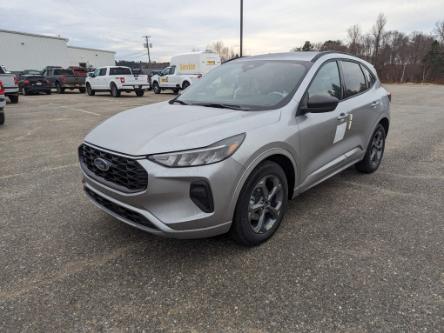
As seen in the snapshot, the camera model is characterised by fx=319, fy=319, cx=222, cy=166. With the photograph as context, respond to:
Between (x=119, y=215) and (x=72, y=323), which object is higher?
(x=119, y=215)

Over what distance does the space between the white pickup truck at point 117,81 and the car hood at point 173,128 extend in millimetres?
17779

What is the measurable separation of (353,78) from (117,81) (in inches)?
704

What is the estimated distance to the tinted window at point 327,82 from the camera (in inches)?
129

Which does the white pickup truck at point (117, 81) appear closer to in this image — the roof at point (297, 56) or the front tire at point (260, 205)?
the roof at point (297, 56)

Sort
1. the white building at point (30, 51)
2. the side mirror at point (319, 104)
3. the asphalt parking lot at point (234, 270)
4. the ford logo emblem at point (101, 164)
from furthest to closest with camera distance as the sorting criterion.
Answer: the white building at point (30, 51)
the side mirror at point (319, 104)
the ford logo emblem at point (101, 164)
the asphalt parking lot at point (234, 270)

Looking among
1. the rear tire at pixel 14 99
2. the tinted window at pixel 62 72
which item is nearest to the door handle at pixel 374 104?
the rear tire at pixel 14 99

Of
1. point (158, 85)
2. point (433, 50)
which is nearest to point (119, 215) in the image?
point (158, 85)

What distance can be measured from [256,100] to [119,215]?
5.50ft

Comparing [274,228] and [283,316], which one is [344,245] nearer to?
[274,228]

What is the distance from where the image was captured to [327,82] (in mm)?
3551

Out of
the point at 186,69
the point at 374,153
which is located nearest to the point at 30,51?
the point at 186,69

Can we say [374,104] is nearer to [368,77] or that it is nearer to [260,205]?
[368,77]

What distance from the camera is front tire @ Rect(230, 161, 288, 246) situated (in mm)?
2564

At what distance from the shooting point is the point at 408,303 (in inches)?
86.0
